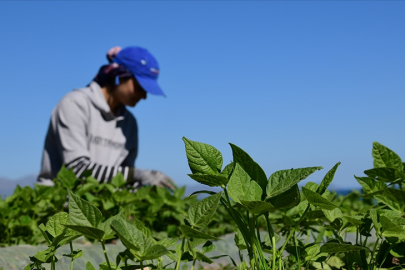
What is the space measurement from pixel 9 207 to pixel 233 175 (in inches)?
79.6

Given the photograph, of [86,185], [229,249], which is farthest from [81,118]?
[229,249]

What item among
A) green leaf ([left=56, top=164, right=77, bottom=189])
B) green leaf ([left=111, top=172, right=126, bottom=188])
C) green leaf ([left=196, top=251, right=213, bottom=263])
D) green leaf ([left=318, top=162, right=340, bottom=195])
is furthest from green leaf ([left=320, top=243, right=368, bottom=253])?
green leaf ([left=56, top=164, right=77, bottom=189])

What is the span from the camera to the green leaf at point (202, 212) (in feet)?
2.52

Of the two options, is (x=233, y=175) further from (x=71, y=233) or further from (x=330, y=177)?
(x=71, y=233)

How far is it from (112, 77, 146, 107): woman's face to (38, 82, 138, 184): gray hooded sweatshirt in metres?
0.19

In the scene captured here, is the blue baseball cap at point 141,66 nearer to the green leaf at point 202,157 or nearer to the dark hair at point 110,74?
the dark hair at point 110,74

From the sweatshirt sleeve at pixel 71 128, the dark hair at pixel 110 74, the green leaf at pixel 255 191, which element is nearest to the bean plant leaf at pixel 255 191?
the green leaf at pixel 255 191

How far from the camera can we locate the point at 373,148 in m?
1.18

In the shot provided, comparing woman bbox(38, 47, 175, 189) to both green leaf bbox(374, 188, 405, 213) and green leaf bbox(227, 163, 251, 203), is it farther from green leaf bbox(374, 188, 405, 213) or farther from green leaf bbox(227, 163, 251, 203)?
green leaf bbox(227, 163, 251, 203)

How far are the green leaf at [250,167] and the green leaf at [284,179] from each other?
A: 0.02 m

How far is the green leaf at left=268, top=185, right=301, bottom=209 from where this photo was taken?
2.53 feet

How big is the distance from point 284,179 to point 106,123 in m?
4.14

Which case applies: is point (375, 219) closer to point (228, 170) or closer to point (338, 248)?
point (338, 248)

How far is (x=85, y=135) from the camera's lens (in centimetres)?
445
